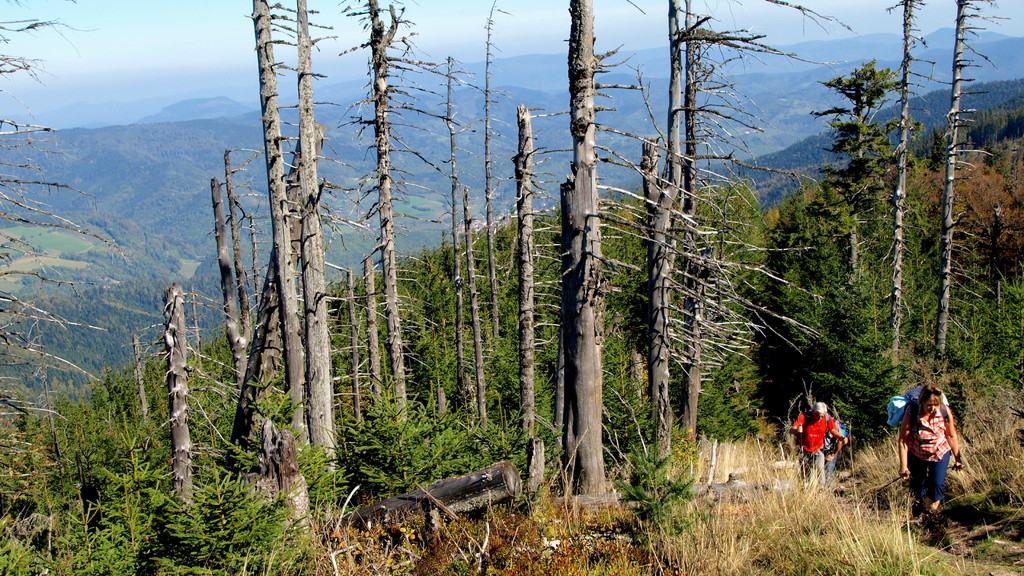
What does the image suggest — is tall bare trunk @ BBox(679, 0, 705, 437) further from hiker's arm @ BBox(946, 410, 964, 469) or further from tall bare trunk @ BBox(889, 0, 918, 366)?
tall bare trunk @ BBox(889, 0, 918, 366)

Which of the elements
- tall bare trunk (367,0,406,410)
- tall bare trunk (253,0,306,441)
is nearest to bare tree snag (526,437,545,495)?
tall bare trunk (253,0,306,441)

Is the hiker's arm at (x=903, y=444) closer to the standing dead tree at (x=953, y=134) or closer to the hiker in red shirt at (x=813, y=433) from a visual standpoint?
the hiker in red shirt at (x=813, y=433)

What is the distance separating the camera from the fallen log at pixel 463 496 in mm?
5312

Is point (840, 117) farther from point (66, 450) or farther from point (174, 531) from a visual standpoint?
point (66, 450)

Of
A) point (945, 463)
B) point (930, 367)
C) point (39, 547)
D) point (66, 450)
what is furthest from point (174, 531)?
point (66, 450)

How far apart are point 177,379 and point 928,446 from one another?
29.8 ft

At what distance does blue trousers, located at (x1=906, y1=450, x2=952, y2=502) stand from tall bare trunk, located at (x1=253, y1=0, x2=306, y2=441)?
838 cm

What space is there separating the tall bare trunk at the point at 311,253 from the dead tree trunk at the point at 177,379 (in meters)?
2.66

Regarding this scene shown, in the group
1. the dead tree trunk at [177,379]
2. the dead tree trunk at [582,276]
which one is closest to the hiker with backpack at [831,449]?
the dead tree trunk at [582,276]

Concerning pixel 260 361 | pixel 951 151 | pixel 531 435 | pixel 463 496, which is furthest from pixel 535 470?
pixel 951 151

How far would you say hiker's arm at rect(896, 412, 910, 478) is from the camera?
6.55 metres

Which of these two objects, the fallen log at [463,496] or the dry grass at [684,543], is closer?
the dry grass at [684,543]

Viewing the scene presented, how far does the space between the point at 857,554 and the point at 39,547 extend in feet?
25.2

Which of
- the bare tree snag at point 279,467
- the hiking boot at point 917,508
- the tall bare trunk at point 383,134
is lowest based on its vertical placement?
the hiking boot at point 917,508
